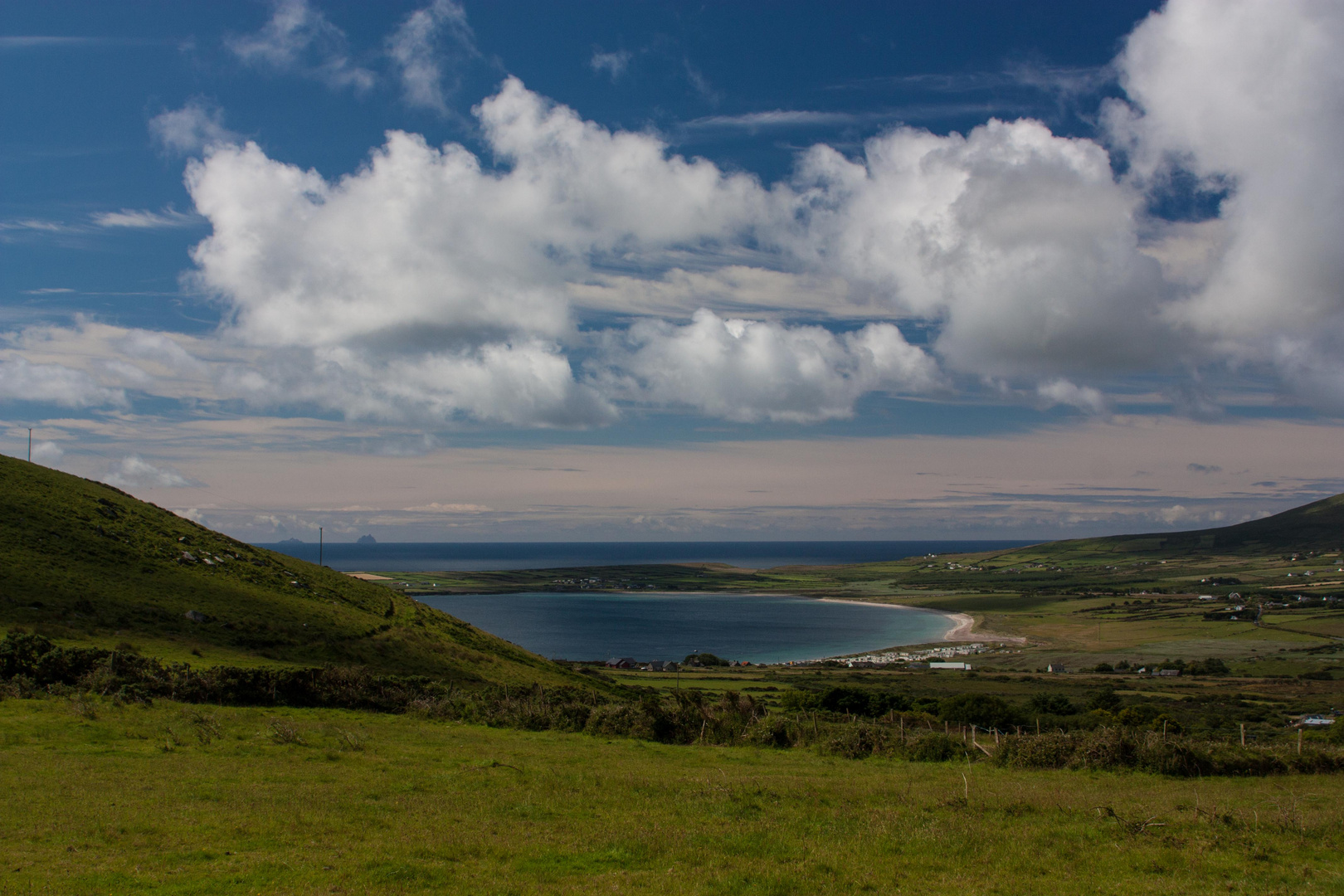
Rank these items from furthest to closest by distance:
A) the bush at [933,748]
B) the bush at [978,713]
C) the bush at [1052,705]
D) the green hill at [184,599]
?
1. the bush at [1052,705]
2. the bush at [978,713]
3. the green hill at [184,599]
4. the bush at [933,748]

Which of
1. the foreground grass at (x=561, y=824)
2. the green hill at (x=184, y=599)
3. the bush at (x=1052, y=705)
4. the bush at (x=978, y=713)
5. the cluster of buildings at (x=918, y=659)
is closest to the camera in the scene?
the foreground grass at (x=561, y=824)

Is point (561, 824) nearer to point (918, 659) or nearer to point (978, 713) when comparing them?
point (978, 713)

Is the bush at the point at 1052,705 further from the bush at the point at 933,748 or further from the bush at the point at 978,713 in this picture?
the bush at the point at 933,748

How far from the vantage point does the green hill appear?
150 ft

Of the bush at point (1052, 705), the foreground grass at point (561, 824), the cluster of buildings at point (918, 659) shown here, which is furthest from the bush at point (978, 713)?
the cluster of buildings at point (918, 659)

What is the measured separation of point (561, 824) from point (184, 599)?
48.3 metres

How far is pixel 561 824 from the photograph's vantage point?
60.2ft

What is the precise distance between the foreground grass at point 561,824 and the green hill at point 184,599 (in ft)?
60.0

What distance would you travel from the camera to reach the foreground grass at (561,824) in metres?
14.1

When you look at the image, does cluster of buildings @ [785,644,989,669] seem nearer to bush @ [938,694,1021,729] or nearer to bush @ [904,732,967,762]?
bush @ [938,694,1021,729]

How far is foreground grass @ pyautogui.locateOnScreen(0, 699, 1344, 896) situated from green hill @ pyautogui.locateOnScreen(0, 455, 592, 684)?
18.3m

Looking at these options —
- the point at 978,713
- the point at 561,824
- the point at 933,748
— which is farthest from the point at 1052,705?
the point at 561,824

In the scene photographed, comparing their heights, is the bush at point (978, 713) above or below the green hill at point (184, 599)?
below

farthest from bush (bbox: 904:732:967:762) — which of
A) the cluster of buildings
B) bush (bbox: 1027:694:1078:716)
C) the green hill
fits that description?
the cluster of buildings
